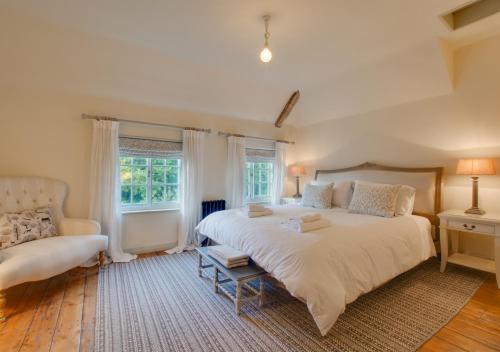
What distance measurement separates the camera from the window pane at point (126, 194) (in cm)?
380

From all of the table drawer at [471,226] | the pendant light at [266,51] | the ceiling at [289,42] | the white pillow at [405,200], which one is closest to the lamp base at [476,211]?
the table drawer at [471,226]

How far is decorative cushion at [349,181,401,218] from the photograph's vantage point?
3146 mm

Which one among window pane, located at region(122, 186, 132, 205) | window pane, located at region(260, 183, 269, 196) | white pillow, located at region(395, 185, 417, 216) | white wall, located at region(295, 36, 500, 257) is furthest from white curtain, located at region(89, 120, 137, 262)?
white wall, located at region(295, 36, 500, 257)

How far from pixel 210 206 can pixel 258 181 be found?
4.40 feet

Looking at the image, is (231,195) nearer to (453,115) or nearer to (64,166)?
(64,166)

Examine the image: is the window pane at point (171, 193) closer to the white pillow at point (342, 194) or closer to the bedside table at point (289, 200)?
the bedside table at point (289, 200)

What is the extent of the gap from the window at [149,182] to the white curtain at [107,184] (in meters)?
0.27

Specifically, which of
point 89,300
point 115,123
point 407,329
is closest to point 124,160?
point 115,123

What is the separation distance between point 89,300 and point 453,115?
15.7ft

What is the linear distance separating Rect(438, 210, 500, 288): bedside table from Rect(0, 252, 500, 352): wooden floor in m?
0.22

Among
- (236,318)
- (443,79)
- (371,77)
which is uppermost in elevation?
(371,77)

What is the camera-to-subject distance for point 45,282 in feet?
9.16

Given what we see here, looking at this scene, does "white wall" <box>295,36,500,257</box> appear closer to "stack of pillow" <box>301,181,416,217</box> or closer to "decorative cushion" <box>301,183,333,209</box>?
"stack of pillow" <box>301,181,416,217</box>

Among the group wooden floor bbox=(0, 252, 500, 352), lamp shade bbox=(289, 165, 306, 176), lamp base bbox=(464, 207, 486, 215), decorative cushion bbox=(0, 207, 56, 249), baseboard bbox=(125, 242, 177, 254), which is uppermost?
lamp shade bbox=(289, 165, 306, 176)
